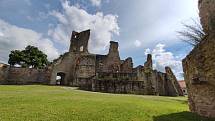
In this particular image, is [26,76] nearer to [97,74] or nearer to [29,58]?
[97,74]

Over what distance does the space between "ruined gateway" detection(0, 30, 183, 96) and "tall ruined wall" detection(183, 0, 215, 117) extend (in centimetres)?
1254

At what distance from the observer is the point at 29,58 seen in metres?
47.2

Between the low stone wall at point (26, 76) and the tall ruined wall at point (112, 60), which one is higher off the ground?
the tall ruined wall at point (112, 60)

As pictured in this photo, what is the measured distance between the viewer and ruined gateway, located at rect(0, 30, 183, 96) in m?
22.3

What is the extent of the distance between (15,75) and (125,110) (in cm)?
2572

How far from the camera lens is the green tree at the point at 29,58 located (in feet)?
150

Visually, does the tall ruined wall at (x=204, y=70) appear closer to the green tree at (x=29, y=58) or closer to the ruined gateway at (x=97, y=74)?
the ruined gateway at (x=97, y=74)

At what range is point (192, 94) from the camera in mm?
9602

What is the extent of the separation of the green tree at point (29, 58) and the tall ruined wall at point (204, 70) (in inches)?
1664

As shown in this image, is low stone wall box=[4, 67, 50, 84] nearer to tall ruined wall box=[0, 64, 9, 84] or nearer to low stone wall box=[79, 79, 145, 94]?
tall ruined wall box=[0, 64, 9, 84]

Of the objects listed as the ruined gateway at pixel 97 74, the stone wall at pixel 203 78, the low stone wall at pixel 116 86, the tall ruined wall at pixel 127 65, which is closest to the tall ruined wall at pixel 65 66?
the ruined gateway at pixel 97 74

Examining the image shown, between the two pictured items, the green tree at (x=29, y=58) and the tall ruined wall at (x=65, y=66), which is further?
the green tree at (x=29, y=58)

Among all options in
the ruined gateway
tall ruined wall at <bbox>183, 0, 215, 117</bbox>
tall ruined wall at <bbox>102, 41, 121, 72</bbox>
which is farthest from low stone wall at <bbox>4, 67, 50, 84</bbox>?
tall ruined wall at <bbox>183, 0, 215, 117</bbox>

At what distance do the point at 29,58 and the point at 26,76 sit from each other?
17.4 meters
